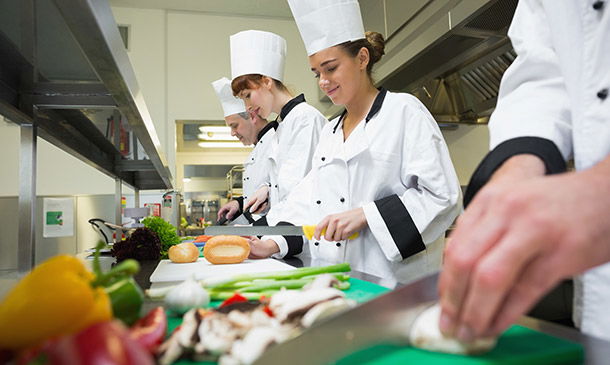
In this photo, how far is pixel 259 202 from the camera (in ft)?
7.75

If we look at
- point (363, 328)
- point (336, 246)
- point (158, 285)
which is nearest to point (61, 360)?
point (363, 328)

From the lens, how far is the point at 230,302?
69cm

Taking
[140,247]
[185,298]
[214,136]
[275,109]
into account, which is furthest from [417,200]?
[214,136]

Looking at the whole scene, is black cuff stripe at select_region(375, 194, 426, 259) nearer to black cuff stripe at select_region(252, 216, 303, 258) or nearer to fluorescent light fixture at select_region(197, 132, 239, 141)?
black cuff stripe at select_region(252, 216, 303, 258)

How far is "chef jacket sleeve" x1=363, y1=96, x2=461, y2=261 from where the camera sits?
133 centimetres

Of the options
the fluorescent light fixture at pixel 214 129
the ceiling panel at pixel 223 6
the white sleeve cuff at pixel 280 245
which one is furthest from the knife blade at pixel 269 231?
the fluorescent light fixture at pixel 214 129

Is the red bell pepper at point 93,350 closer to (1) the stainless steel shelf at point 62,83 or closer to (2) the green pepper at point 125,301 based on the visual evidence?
(2) the green pepper at point 125,301

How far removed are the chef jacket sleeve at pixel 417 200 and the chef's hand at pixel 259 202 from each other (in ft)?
3.40

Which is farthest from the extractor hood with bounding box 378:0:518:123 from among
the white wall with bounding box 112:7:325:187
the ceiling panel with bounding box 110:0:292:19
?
the ceiling panel with bounding box 110:0:292:19

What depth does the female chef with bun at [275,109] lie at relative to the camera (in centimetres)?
214

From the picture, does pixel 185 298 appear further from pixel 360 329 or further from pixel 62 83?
pixel 62 83

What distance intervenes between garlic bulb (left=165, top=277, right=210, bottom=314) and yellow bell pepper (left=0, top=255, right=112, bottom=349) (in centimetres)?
27

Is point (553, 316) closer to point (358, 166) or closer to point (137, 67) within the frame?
point (358, 166)

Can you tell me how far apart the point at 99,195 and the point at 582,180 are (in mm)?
4764
